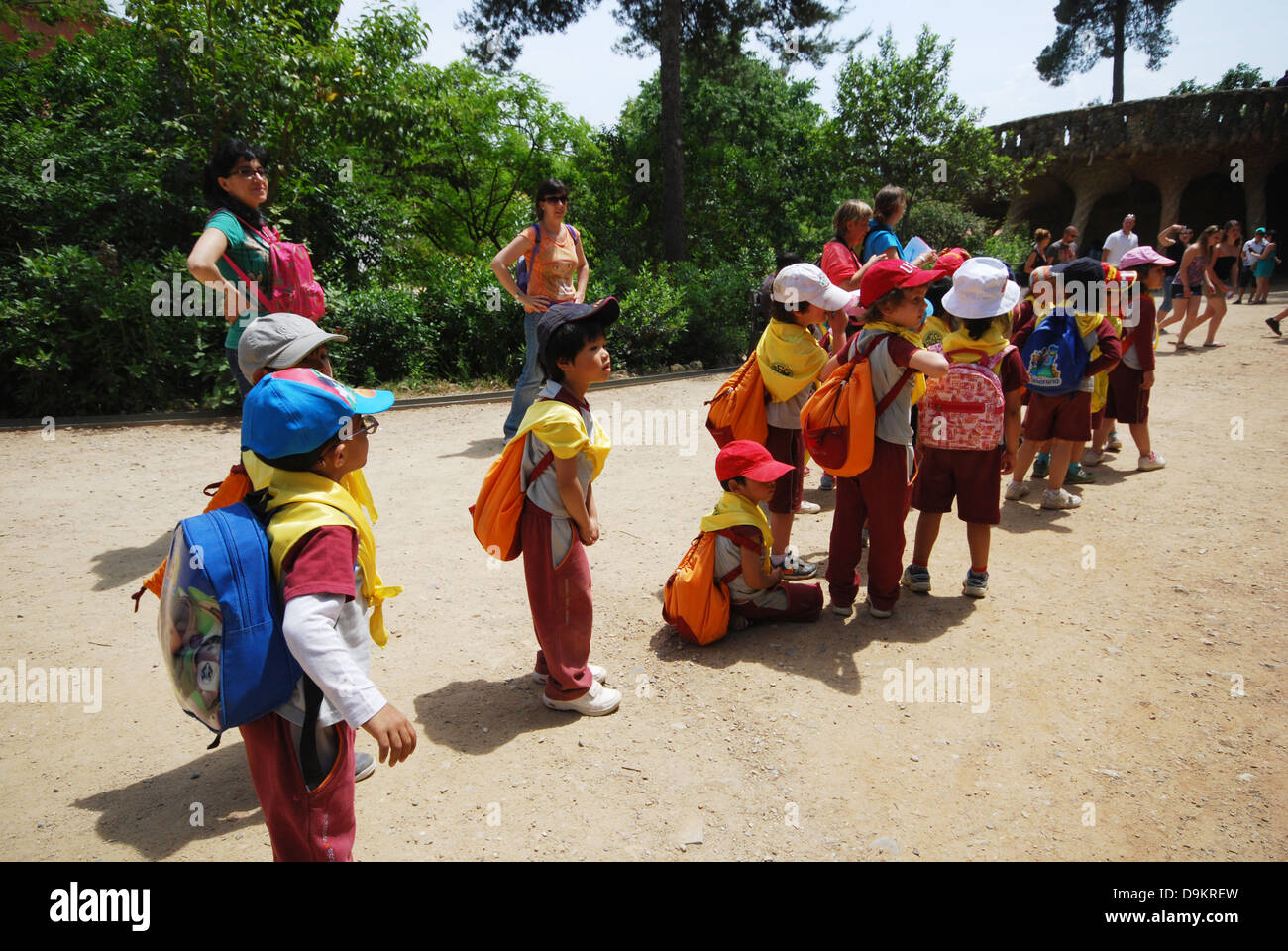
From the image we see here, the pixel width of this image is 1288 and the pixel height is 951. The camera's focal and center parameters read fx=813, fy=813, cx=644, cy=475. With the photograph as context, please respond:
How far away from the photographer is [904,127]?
1546cm

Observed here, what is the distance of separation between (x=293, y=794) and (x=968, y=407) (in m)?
3.61

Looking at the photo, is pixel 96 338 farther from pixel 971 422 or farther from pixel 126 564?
pixel 971 422

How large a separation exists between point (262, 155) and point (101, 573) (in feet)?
8.51

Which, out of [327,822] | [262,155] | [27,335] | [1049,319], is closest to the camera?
[327,822]

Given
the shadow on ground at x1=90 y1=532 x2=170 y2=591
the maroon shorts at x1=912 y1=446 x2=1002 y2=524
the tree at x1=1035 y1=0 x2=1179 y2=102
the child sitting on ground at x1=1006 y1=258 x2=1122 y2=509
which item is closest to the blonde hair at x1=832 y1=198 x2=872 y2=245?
the child sitting on ground at x1=1006 y1=258 x2=1122 y2=509

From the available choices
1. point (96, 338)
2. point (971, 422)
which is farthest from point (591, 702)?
point (96, 338)

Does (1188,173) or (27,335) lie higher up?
(1188,173)

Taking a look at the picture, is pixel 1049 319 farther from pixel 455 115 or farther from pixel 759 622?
pixel 455 115

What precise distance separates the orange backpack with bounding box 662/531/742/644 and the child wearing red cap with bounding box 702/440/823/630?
31 millimetres

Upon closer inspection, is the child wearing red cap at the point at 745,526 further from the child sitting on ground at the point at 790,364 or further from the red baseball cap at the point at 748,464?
the child sitting on ground at the point at 790,364

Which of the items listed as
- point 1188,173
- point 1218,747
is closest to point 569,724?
point 1218,747

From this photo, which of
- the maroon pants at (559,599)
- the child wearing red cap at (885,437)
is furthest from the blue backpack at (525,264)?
the maroon pants at (559,599)

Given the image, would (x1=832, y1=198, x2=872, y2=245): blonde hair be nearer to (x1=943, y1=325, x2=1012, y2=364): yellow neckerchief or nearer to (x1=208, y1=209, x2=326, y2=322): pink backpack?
(x1=943, y1=325, x2=1012, y2=364): yellow neckerchief

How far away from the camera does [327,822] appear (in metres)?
2.07
